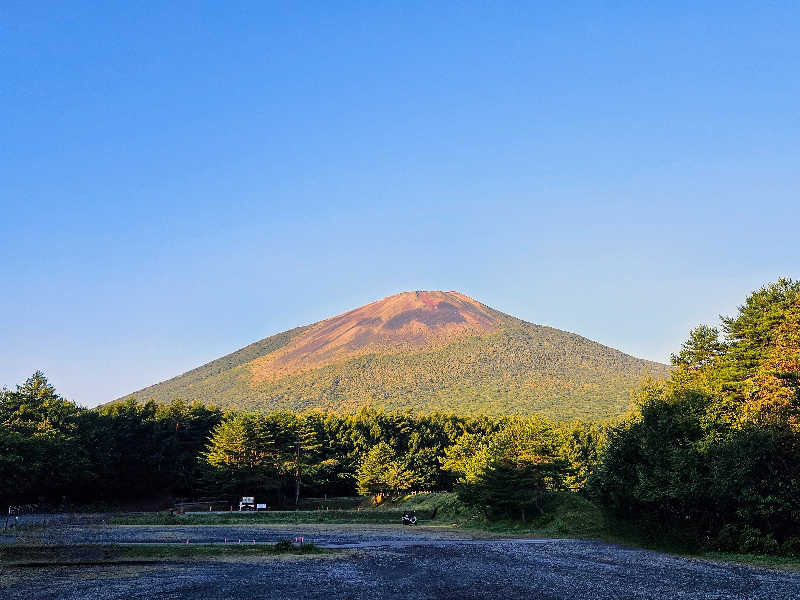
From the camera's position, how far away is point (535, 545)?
133 ft

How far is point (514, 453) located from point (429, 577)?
1416 inches

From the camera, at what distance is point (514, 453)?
61.6m

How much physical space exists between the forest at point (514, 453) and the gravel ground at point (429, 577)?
4.49 metres

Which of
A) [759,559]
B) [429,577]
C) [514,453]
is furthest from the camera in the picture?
[514,453]

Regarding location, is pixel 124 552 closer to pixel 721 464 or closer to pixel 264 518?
pixel 721 464

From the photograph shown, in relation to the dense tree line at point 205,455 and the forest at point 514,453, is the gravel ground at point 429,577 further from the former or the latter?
the dense tree line at point 205,455

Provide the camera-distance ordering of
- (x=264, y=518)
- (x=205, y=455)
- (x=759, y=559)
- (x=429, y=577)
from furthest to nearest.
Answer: (x=205, y=455) < (x=264, y=518) < (x=759, y=559) < (x=429, y=577)

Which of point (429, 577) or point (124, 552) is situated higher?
point (124, 552)

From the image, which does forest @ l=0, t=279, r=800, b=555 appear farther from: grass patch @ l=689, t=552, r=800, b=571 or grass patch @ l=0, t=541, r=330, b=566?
grass patch @ l=0, t=541, r=330, b=566

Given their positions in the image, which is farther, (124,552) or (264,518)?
(264,518)

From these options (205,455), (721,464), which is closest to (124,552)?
(721,464)

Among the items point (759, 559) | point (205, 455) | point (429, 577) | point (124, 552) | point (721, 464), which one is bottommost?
point (759, 559)

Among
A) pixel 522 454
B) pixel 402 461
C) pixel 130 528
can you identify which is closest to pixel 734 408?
pixel 522 454

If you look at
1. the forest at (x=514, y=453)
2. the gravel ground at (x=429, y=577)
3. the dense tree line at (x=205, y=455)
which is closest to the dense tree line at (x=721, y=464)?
the forest at (x=514, y=453)
